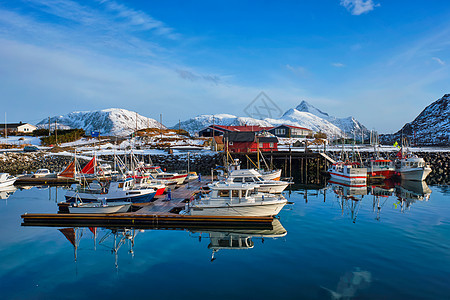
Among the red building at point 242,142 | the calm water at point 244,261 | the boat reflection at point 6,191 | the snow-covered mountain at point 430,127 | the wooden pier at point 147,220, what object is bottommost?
the calm water at point 244,261

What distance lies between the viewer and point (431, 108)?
197 metres

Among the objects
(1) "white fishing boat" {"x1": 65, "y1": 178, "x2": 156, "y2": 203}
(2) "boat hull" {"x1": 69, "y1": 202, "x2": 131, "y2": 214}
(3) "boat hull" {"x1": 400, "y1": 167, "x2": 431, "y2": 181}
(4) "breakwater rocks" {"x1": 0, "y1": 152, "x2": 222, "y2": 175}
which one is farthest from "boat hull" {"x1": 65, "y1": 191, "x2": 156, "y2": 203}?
(3) "boat hull" {"x1": 400, "y1": 167, "x2": 431, "y2": 181}

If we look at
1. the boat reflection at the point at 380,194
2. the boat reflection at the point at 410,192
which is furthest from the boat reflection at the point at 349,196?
the boat reflection at the point at 410,192

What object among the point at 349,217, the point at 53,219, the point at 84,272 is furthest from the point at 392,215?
the point at 53,219

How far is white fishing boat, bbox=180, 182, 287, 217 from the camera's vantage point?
74.3 feet

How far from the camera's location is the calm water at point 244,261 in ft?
44.1

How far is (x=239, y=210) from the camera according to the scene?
74.3 feet

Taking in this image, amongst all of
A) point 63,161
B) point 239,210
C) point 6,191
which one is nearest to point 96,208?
point 239,210

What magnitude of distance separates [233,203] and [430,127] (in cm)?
18601

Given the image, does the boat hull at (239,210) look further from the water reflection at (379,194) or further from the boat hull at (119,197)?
the water reflection at (379,194)

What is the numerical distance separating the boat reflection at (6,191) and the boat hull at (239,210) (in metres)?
26.9

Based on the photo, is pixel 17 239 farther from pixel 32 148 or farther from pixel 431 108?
pixel 431 108

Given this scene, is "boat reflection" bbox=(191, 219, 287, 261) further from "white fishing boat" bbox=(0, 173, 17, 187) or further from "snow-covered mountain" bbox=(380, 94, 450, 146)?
"snow-covered mountain" bbox=(380, 94, 450, 146)

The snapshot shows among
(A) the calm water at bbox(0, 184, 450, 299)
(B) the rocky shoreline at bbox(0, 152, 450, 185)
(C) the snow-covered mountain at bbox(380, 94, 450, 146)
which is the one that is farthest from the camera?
(C) the snow-covered mountain at bbox(380, 94, 450, 146)
